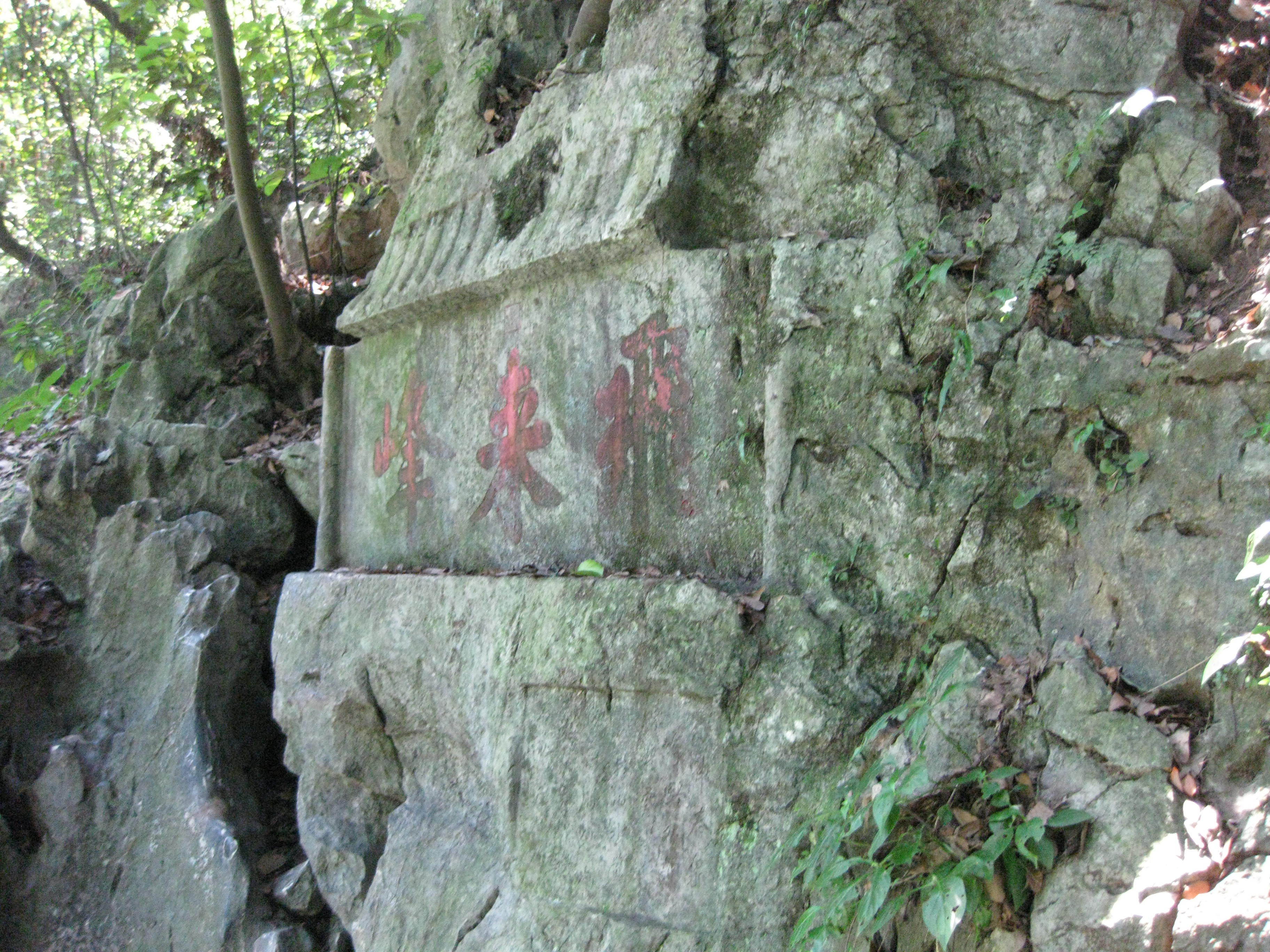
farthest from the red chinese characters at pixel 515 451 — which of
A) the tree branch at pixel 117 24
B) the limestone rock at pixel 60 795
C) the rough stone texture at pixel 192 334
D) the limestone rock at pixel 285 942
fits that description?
the tree branch at pixel 117 24

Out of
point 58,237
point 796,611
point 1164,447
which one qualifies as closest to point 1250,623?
point 1164,447

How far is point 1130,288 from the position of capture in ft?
8.44

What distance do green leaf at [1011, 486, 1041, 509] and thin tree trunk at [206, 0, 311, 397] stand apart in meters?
4.89

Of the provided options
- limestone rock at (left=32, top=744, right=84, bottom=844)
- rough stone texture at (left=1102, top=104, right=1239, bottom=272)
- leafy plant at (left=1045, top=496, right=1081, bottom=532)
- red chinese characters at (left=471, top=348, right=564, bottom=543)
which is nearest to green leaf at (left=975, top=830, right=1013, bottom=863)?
leafy plant at (left=1045, top=496, right=1081, bottom=532)

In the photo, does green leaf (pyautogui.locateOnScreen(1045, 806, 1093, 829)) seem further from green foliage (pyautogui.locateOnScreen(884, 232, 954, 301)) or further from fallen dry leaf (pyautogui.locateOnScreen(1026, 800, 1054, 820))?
green foliage (pyautogui.locateOnScreen(884, 232, 954, 301))

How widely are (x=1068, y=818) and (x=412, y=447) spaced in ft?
9.41

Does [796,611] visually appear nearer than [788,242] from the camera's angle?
Yes

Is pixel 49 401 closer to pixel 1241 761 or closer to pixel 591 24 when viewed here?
pixel 591 24

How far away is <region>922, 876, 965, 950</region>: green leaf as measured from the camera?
2.00 m

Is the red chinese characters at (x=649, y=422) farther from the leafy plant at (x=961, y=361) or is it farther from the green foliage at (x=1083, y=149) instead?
the green foliage at (x=1083, y=149)

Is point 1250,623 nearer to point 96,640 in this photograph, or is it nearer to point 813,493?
point 813,493

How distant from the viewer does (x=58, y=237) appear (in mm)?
8641

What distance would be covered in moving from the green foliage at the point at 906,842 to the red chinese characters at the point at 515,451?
1.45m

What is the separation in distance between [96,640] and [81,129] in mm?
5543
